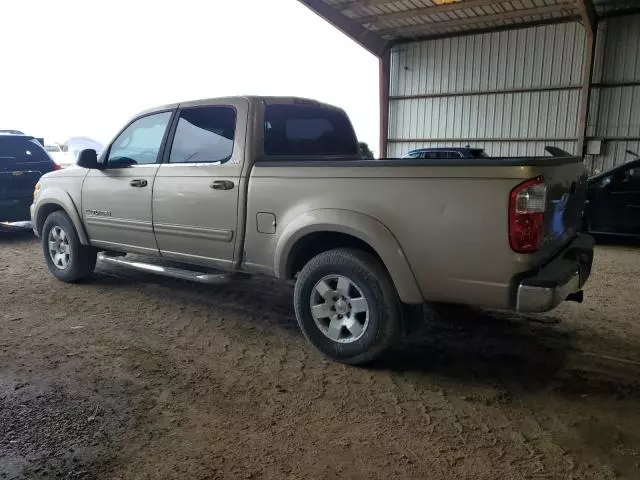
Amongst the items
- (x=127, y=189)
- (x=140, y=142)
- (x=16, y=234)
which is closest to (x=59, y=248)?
(x=127, y=189)

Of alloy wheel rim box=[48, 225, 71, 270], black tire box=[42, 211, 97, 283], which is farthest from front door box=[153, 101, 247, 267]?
alloy wheel rim box=[48, 225, 71, 270]

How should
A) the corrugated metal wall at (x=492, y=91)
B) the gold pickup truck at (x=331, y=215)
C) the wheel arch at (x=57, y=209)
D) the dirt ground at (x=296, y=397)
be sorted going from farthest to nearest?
the corrugated metal wall at (x=492, y=91) → the wheel arch at (x=57, y=209) → the gold pickup truck at (x=331, y=215) → the dirt ground at (x=296, y=397)

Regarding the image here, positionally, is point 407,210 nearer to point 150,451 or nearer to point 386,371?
point 386,371

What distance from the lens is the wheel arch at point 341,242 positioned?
313 centimetres

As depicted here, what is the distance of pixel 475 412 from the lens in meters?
2.91

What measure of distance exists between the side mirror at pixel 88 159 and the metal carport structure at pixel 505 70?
10012 millimetres

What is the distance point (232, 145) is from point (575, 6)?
12141 millimetres

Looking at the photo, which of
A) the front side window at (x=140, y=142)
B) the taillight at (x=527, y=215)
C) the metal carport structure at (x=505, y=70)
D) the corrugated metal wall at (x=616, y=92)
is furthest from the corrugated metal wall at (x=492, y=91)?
the taillight at (x=527, y=215)

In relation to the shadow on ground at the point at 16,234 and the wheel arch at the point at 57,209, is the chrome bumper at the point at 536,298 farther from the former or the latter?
the shadow on ground at the point at 16,234

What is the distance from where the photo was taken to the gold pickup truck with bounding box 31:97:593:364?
111 inches

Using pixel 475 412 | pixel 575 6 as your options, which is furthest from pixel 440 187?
pixel 575 6

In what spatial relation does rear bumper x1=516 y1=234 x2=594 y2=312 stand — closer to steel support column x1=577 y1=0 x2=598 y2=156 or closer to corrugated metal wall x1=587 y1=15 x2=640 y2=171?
steel support column x1=577 y1=0 x2=598 y2=156

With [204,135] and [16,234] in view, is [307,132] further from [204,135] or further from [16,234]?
[16,234]

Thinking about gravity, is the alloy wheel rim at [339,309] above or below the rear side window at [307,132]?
below
